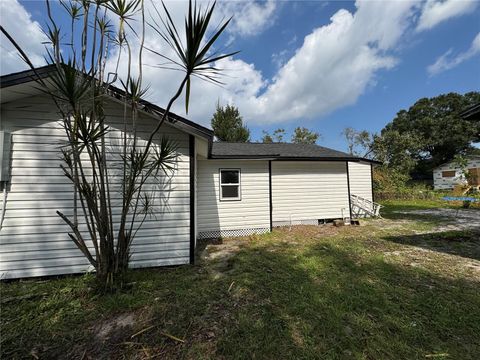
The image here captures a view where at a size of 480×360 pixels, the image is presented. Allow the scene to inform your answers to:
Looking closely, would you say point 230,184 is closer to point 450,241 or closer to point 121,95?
point 121,95

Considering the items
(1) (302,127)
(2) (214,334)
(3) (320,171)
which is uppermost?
(1) (302,127)

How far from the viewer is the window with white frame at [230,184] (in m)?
7.38

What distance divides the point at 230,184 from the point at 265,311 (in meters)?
4.79

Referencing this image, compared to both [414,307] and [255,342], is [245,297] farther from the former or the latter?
[414,307]

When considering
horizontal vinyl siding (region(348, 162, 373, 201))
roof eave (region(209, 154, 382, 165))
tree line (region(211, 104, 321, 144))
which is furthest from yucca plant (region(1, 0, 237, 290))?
tree line (region(211, 104, 321, 144))

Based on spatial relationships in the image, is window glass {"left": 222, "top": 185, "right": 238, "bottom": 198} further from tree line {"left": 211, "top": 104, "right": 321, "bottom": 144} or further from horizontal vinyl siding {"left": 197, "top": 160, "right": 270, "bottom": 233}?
tree line {"left": 211, "top": 104, "right": 321, "bottom": 144}

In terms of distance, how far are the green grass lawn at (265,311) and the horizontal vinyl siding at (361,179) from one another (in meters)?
5.98

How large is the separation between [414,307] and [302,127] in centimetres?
3067

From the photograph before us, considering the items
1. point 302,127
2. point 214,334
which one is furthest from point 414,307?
point 302,127

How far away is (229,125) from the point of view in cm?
2281

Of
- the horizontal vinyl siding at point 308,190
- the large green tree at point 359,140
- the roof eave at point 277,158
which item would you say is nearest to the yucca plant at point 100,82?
the roof eave at point 277,158

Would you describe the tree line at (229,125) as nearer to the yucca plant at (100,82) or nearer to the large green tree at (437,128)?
the yucca plant at (100,82)

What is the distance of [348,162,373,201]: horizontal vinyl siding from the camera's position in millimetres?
10750

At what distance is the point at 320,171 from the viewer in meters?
9.07
